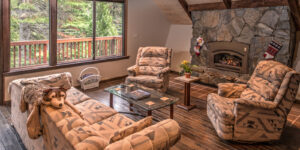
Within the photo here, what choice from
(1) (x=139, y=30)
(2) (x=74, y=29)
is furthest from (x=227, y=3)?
(2) (x=74, y=29)

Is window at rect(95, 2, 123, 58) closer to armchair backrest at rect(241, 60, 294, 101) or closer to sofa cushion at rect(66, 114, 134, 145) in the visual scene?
sofa cushion at rect(66, 114, 134, 145)

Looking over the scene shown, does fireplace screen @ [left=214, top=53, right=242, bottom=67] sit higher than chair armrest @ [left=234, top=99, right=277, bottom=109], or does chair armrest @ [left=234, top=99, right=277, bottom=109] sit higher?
fireplace screen @ [left=214, top=53, right=242, bottom=67]

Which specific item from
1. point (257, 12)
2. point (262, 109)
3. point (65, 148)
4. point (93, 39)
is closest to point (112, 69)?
point (93, 39)

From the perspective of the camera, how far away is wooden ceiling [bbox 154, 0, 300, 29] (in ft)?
14.5

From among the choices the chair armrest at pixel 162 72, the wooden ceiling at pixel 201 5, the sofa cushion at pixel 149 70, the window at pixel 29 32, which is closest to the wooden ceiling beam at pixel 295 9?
the wooden ceiling at pixel 201 5

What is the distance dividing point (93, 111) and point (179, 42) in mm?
4453

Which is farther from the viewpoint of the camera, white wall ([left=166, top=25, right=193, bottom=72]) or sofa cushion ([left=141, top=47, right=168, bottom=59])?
white wall ([left=166, top=25, right=193, bottom=72])

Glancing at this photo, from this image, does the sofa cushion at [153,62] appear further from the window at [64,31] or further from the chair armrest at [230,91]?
the chair armrest at [230,91]

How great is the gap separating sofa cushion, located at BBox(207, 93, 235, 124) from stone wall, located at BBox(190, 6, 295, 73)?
72.7 inches

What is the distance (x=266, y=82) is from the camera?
11.1 ft

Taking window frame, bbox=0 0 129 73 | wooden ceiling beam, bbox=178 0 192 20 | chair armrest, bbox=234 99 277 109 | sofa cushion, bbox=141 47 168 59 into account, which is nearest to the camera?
chair armrest, bbox=234 99 277 109

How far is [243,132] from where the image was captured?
3.08 metres

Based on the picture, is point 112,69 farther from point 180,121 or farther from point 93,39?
point 180,121

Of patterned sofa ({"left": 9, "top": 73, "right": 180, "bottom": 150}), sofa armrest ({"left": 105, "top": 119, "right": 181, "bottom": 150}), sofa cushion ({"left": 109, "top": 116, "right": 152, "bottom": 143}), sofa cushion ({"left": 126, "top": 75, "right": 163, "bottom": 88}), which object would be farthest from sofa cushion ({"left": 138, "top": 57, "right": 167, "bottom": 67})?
sofa armrest ({"left": 105, "top": 119, "right": 181, "bottom": 150})
